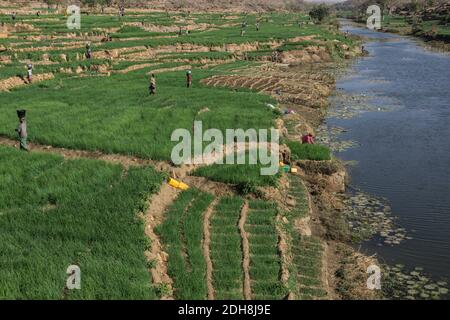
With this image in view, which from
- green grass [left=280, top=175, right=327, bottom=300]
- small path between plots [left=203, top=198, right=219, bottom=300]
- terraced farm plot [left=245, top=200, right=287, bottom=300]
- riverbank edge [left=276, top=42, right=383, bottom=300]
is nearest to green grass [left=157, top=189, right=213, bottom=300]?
small path between plots [left=203, top=198, right=219, bottom=300]

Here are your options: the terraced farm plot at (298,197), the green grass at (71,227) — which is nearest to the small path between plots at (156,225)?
the green grass at (71,227)

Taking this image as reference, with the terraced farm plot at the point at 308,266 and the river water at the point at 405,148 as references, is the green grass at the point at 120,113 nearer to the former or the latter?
the river water at the point at 405,148

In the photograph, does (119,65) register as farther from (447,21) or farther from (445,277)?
(447,21)

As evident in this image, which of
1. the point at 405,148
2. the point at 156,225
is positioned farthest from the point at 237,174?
the point at 405,148

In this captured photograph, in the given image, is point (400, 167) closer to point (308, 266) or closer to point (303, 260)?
point (303, 260)

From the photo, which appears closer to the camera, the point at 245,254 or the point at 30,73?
the point at 245,254
